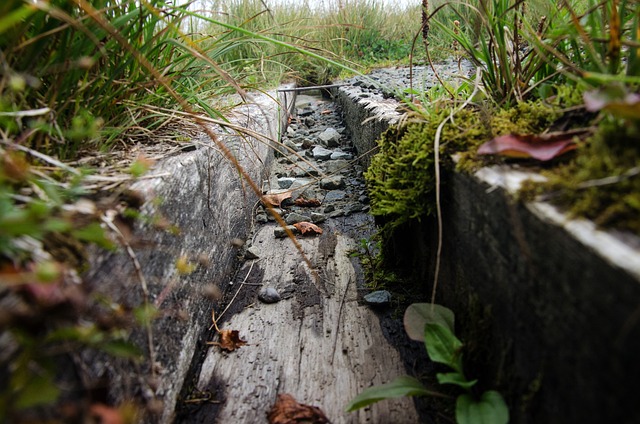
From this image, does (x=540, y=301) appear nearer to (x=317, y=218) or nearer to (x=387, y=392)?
(x=387, y=392)

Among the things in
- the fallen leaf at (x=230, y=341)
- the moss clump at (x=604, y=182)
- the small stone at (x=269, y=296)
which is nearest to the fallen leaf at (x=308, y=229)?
the small stone at (x=269, y=296)

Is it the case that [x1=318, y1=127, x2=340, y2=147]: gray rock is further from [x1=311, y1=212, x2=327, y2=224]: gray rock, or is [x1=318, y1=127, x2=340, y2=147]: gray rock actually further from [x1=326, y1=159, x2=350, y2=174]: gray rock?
[x1=311, y1=212, x2=327, y2=224]: gray rock

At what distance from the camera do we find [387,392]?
1.02m

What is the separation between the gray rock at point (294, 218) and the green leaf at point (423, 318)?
119cm

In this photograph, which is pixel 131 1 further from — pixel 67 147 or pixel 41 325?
pixel 41 325

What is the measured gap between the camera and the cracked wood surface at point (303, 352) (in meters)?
1.18

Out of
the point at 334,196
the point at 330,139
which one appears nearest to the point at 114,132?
the point at 334,196

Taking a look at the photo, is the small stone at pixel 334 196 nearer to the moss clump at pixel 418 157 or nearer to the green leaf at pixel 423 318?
the moss clump at pixel 418 157

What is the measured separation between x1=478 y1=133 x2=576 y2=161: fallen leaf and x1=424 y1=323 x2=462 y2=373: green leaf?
464 millimetres

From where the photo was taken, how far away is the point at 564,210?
0.69m

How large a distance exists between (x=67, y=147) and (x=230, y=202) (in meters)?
0.84

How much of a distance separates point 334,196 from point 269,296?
1105 mm

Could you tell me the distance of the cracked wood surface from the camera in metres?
1.18

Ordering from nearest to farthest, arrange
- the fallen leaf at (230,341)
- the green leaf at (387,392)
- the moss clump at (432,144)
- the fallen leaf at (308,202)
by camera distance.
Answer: the green leaf at (387,392) < the moss clump at (432,144) < the fallen leaf at (230,341) < the fallen leaf at (308,202)
